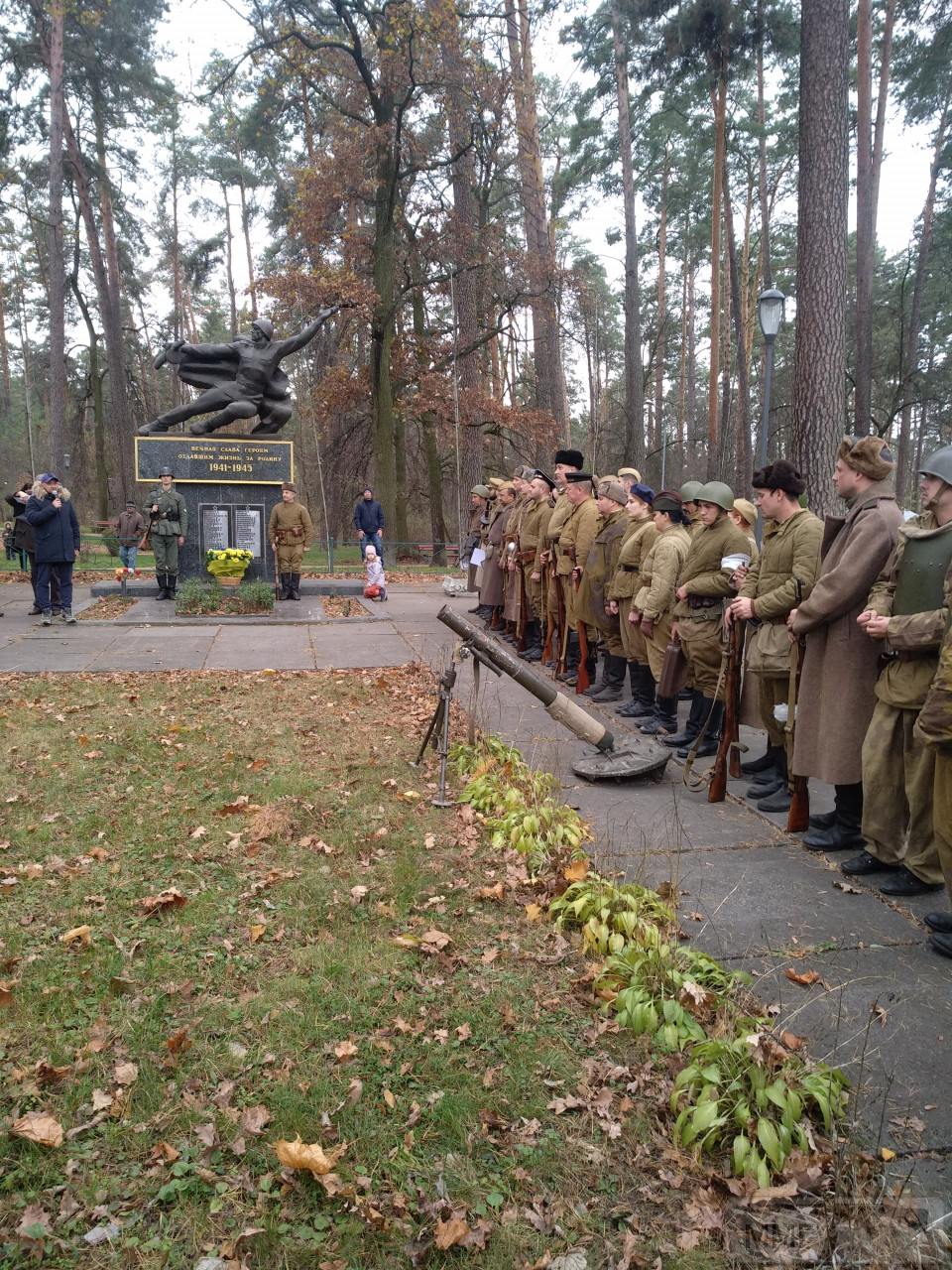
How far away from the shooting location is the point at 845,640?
15.1ft

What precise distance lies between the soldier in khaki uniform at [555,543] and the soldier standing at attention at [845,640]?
14.6 ft

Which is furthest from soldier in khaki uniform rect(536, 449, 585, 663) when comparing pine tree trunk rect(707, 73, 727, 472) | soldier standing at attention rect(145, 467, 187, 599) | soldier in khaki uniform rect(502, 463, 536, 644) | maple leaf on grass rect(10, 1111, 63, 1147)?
pine tree trunk rect(707, 73, 727, 472)

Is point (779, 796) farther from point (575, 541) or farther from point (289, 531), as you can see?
point (289, 531)

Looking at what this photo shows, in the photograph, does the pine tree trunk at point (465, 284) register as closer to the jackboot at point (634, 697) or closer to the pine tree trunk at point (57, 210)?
the pine tree trunk at point (57, 210)

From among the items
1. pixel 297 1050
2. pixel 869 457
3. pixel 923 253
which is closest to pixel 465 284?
pixel 923 253

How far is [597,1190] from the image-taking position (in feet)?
7.86

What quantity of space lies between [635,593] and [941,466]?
Answer: 12.2 ft

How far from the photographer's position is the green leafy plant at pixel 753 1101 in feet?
7.95

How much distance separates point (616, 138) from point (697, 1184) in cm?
2649

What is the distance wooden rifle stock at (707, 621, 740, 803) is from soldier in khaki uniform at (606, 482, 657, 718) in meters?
1.77

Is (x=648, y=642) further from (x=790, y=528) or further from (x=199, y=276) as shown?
(x=199, y=276)

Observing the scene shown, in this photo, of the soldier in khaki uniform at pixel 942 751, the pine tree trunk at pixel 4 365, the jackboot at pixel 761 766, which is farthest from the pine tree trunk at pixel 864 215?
the pine tree trunk at pixel 4 365

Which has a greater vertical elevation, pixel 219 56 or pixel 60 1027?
pixel 219 56

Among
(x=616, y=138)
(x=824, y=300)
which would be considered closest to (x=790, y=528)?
(x=824, y=300)
